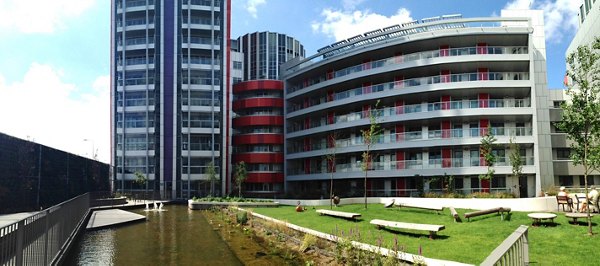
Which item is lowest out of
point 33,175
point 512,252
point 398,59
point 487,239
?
point 487,239

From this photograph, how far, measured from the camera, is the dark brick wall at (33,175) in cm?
2561

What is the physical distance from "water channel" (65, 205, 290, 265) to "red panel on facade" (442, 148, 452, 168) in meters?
27.4

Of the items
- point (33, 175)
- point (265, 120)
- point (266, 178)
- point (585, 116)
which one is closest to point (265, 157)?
point (266, 178)

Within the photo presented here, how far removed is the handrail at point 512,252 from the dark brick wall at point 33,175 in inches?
1118

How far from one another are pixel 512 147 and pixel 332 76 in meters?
24.3

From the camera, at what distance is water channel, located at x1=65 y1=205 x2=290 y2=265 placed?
1638 cm

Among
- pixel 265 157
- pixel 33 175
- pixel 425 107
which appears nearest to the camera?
pixel 33 175

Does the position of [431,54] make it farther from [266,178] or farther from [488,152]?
[266,178]

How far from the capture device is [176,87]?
70.6m

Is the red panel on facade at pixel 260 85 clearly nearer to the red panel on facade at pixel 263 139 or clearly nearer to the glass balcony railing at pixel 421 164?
the red panel on facade at pixel 263 139

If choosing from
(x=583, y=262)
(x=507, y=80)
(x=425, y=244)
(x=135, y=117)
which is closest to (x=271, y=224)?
(x=425, y=244)

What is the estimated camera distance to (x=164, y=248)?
62.7 ft

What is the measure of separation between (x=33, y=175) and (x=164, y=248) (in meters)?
16.2

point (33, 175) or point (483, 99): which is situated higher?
point (483, 99)
